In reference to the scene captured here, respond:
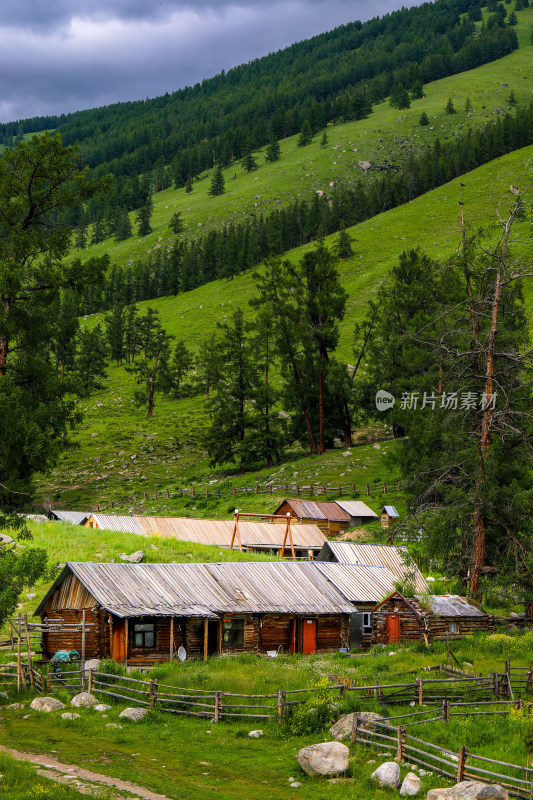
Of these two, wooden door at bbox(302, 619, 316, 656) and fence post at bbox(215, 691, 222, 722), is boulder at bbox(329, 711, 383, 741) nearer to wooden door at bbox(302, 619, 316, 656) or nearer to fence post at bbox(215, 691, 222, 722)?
fence post at bbox(215, 691, 222, 722)

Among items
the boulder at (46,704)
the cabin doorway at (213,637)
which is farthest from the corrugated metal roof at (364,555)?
the boulder at (46,704)

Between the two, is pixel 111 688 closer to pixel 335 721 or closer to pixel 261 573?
pixel 335 721

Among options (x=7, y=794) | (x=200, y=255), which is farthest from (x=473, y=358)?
(x=200, y=255)

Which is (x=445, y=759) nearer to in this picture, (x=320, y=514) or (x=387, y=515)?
(x=387, y=515)

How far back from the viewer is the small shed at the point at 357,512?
168 ft

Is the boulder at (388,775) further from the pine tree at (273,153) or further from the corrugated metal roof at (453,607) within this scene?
the pine tree at (273,153)

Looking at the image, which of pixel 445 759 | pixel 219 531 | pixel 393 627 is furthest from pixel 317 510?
pixel 445 759

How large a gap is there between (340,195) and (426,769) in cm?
14042

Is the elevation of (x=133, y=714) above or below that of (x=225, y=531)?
below

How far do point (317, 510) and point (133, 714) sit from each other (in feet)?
105

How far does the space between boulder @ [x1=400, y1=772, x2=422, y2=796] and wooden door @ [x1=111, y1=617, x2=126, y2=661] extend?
13986 mm

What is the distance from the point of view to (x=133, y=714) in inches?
803

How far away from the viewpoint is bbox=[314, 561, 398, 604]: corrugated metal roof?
33969mm
